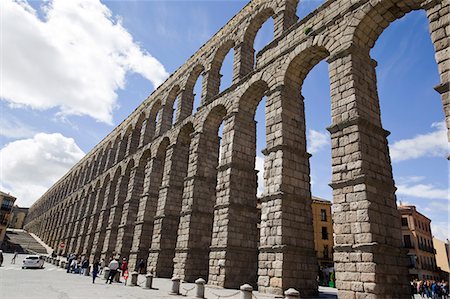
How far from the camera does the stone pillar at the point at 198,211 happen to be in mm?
15758

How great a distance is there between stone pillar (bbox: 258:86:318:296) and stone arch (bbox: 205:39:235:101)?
7.29 m

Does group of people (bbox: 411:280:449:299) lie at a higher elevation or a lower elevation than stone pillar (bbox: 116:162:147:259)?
lower

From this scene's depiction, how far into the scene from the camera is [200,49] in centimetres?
2270

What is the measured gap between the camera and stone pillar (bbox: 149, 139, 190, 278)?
60.5 feet

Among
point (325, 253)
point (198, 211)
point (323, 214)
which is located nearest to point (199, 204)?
point (198, 211)

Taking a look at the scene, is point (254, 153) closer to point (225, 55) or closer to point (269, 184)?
point (269, 184)

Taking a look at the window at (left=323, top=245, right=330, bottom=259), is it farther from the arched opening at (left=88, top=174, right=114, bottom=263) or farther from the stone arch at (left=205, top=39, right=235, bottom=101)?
the stone arch at (left=205, top=39, right=235, bottom=101)

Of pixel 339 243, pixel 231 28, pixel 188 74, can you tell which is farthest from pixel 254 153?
pixel 188 74

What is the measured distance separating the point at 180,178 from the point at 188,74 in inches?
314

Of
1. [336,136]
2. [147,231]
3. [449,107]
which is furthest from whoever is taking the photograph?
[147,231]

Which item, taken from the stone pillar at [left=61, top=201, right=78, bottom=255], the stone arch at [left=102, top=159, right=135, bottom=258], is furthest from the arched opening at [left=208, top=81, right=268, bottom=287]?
the stone pillar at [left=61, top=201, right=78, bottom=255]

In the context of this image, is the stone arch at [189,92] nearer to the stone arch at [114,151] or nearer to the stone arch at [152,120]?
the stone arch at [152,120]

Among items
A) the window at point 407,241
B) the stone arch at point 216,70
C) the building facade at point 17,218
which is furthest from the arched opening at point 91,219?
the building facade at point 17,218

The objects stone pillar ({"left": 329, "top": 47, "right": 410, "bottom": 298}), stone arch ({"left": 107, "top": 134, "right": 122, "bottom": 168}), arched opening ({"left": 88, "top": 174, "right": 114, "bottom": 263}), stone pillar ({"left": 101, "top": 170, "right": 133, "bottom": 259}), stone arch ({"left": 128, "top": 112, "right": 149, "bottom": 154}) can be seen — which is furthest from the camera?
stone arch ({"left": 107, "top": 134, "right": 122, "bottom": 168})
